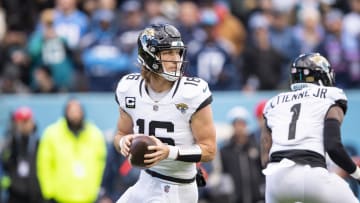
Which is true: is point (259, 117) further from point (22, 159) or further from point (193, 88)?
point (193, 88)

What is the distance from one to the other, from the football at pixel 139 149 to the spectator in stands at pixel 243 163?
4512 mm

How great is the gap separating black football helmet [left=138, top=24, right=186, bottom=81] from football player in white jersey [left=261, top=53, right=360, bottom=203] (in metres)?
0.81

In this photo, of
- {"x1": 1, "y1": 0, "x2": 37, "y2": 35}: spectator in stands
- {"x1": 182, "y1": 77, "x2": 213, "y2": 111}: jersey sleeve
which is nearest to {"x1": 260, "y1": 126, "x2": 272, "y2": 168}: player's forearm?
{"x1": 182, "y1": 77, "x2": 213, "y2": 111}: jersey sleeve

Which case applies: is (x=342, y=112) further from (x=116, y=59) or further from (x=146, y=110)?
(x=116, y=59)

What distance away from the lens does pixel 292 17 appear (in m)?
14.8

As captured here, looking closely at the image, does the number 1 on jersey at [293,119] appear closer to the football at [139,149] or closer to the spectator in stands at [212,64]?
the football at [139,149]

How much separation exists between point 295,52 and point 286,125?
20.4ft

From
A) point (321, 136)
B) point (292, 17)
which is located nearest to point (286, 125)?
point (321, 136)

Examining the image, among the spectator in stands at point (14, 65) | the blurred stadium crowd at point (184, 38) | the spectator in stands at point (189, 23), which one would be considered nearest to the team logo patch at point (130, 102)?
the blurred stadium crowd at point (184, 38)

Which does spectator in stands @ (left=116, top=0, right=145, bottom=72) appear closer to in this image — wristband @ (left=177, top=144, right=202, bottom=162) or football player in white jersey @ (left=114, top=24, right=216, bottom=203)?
football player in white jersey @ (left=114, top=24, right=216, bottom=203)

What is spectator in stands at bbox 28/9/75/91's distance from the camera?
44.1 ft

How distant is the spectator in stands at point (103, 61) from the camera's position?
13164mm

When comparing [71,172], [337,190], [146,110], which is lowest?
[71,172]

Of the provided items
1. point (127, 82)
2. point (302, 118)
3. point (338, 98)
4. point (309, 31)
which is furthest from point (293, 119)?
point (309, 31)
